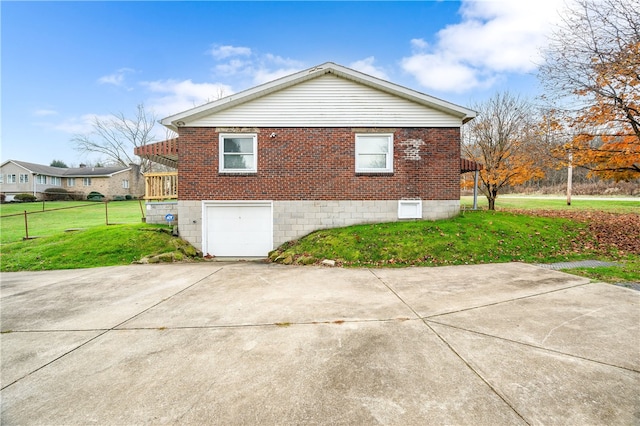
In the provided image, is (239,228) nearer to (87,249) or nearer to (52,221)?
(87,249)

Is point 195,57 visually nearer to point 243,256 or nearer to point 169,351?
point 243,256

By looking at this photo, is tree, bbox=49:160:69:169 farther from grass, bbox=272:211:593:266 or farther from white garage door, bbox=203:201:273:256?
grass, bbox=272:211:593:266

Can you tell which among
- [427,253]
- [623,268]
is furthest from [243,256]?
[623,268]

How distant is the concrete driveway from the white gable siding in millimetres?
6444

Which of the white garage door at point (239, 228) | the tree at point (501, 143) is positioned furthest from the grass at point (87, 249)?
the tree at point (501, 143)

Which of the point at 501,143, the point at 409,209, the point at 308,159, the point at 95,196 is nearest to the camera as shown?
the point at 308,159

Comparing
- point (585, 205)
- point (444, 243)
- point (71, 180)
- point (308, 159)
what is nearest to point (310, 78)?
point (308, 159)

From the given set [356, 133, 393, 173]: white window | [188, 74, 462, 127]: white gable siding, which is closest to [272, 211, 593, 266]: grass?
[356, 133, 393, 173]: white window

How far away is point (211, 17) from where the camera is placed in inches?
564

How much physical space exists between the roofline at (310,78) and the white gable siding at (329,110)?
0.16 metres

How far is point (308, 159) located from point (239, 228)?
358 centimetres

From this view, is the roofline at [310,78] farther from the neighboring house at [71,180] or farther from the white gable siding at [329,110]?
the neighboring house at [71,180]

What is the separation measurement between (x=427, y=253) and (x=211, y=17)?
15717 mm

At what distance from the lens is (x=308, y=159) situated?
10008mm
